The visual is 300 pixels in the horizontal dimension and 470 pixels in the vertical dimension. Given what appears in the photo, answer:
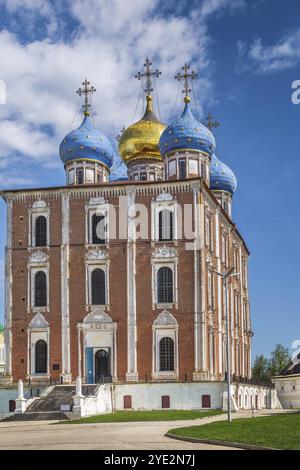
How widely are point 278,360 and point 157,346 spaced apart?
50.1 metres

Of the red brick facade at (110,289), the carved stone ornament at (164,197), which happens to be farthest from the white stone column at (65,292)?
the carved stone ornament at (164,197)

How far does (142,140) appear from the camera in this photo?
191ft

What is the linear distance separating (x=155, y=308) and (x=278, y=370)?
49.1 metres

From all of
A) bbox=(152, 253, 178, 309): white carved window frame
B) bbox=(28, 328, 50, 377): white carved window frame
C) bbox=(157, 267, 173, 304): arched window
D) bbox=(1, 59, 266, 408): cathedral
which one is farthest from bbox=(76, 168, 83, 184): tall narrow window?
bbox=(28, 328, 50, 377): white carved window frame

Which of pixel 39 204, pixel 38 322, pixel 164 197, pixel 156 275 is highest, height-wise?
pixel 164 197

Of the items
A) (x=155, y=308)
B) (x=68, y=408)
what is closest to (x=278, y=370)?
(x=155, y=308)

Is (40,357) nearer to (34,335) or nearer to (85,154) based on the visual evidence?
(34,335)

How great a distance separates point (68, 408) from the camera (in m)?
38.8

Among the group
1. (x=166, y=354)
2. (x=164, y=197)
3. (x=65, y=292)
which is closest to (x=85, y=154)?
(x=164, y=197)

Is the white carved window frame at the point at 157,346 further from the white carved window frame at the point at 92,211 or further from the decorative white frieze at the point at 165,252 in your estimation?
the white carved window frame at the point at 92,211

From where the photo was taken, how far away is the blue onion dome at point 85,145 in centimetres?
5559

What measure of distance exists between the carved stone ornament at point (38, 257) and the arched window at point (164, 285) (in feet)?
24.4
